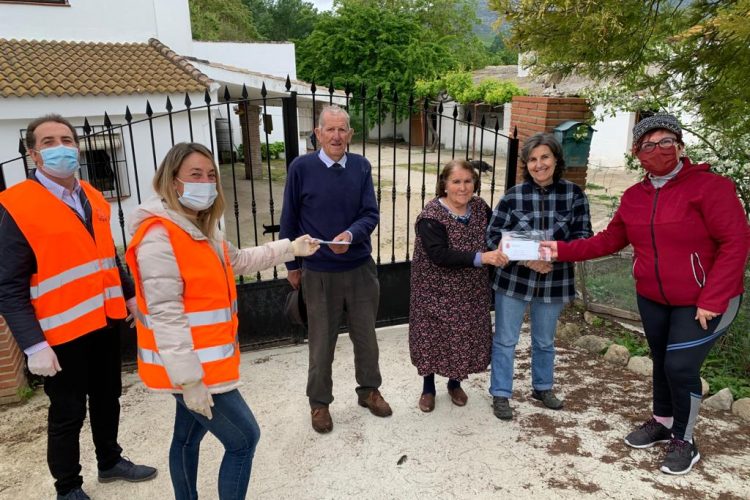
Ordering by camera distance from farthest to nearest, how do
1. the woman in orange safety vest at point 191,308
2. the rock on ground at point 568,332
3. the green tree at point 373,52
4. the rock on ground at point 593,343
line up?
the green tree at point 373,52, the rock on ground at point 568,332, the rock on ground at point 593,343, the woman in orange safety vest at point 191,308

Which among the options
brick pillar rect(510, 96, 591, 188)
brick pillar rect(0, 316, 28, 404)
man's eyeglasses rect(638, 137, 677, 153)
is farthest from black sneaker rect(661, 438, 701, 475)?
brick pillar rect(0, 316, 28, 404)

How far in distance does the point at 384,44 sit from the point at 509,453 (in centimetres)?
2583

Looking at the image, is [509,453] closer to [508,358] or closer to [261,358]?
[508,358]

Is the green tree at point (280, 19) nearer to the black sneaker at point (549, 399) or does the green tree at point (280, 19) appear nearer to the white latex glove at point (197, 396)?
the black sneaker at point (549, 399)

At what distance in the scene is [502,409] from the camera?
11.1 feet

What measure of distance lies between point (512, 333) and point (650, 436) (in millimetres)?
977

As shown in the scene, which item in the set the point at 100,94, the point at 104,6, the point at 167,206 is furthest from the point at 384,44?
the point at 167,206

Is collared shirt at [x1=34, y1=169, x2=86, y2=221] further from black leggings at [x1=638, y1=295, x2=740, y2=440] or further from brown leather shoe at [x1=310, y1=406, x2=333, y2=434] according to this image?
black leggings at [x1=638, y1=295, x2=740, y2=440]

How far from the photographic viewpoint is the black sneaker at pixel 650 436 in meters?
3.06

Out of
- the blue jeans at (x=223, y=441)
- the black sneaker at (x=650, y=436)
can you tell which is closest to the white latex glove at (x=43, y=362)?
the blue jeans at (x=223, y=441)

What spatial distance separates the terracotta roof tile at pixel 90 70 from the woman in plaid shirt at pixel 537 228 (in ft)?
29.5

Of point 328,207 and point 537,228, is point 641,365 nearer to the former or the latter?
point 537,228

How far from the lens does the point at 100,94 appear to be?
32.4 ft

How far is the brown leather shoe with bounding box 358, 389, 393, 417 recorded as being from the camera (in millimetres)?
3443
